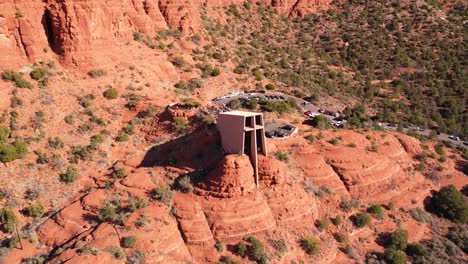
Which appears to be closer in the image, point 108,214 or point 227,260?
point 227,260

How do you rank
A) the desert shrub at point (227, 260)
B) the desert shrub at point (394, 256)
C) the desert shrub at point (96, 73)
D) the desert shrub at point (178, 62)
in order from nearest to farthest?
the desert shrub at point (227, 260)
the desert shrub at point (394, 256)
the desert shrub at point (96, 73)
the desert shrub at point (178, 62)

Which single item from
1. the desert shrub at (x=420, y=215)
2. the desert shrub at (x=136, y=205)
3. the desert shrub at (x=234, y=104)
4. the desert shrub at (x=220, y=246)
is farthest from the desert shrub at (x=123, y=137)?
the desert shrub at (x=420, y=215)

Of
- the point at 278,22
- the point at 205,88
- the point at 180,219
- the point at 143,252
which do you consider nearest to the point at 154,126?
the point at 205,88

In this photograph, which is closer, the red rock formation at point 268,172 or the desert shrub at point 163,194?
the desert shrub at point 163,194

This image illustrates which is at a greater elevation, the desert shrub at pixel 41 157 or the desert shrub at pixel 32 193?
the desert shrub at pixel 41 157

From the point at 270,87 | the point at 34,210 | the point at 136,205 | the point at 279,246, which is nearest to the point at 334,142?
the point at 279,246

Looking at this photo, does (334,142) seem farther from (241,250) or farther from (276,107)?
(241,250)

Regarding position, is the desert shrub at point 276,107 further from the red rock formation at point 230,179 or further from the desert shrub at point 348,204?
the red rock formation at point 230,179

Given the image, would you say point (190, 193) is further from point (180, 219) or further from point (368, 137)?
point (368, 137)
